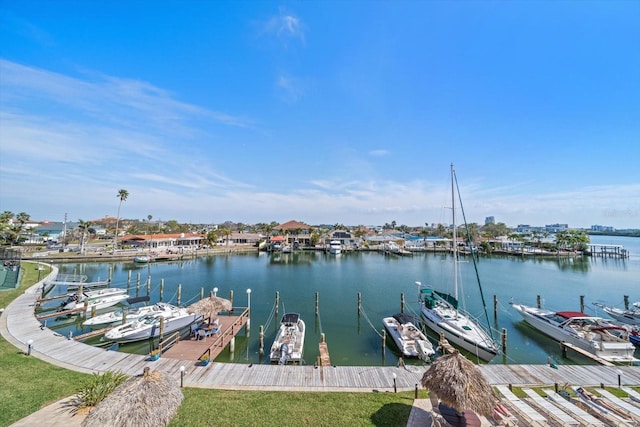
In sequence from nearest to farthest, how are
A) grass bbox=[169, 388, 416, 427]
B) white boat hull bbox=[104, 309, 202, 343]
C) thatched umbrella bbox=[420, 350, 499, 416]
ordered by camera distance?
thatched umbrella bbox=[420, 350, 499, 416]
grass bbox=[169, 388, 416, 427]
white boat hull bbox=[104, 309, 202, 343]

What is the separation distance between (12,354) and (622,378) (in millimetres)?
29067

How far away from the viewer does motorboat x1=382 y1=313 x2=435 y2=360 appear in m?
16.5

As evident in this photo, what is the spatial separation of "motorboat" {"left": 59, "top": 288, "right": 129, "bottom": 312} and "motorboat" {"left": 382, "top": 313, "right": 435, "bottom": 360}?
26.0 metres

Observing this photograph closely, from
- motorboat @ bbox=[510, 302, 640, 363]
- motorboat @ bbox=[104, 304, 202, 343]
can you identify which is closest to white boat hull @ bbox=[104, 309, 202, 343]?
motorboat @ bbox=[104, 304, 202, 343]

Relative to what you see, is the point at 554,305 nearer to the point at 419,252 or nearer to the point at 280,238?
the point at 419,252

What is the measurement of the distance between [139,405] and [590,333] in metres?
24.8

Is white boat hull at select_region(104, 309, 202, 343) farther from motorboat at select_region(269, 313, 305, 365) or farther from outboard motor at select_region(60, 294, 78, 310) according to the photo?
outboard motor at select_region(60, 294, 78, 310)

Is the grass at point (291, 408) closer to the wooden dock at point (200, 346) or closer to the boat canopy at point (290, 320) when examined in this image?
the wooden dock at point (200, 346)

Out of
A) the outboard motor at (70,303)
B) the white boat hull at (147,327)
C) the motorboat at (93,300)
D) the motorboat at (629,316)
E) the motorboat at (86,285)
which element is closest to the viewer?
the white boat hull at (147,327)

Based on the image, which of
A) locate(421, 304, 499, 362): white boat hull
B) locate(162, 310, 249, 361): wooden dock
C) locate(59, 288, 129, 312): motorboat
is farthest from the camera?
locate(59, 288, 129, 312): motorboat

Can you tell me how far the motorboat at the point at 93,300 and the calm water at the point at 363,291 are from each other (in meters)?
2.27

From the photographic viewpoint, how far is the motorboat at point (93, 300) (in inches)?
955

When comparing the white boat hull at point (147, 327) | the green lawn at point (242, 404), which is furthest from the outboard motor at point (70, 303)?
the green lawn at point (242, 404)

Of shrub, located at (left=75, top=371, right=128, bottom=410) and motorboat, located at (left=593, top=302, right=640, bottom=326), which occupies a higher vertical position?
shrub, located at (left=75, top=371, right=128, bottom=410)
